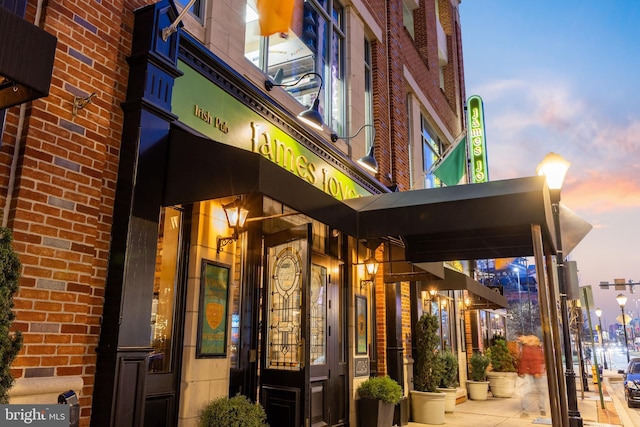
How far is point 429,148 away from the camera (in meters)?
16.9

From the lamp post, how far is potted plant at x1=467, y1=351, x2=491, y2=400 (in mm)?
8960

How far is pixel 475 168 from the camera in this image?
68.8 feet

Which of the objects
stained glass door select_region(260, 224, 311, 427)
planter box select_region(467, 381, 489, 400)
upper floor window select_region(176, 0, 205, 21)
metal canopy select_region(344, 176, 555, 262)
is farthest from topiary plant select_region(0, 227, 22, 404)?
planter box select_region(467, 381, 489, 400)

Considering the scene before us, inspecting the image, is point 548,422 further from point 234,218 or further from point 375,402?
point 234,218

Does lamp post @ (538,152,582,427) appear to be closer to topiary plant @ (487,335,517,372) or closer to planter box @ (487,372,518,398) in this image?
planter box @ (487,372,518,398)

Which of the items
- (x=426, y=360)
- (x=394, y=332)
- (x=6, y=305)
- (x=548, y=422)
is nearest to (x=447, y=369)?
(x=426, y=360)

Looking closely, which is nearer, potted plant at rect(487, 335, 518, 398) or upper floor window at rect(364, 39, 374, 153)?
upper floor window at rect(364, 39, 374, 153)

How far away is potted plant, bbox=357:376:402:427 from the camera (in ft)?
30.7

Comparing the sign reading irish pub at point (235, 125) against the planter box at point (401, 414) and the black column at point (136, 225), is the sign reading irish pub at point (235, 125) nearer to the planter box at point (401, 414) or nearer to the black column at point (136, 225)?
the black column at point (136, 225)

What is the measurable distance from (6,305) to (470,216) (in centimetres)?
506

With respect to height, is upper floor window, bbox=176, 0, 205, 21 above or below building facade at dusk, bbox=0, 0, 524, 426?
above

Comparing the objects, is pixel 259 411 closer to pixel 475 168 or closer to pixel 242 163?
pixel 242 163

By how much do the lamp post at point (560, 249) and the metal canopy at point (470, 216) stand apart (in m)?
0.48

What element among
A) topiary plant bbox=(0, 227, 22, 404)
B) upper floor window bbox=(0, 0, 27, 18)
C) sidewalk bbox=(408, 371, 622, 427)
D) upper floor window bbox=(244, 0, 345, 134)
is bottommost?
sidewalk bbox=(408, 371, 622, 427)
